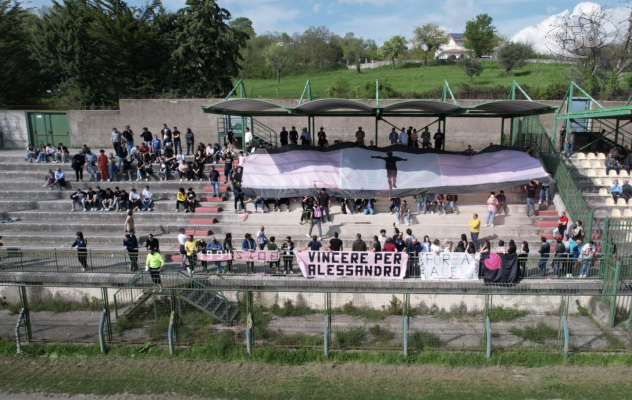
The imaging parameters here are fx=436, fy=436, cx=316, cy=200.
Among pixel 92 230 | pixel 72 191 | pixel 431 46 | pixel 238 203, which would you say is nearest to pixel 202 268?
pixel 238 203

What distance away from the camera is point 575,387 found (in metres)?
9.20

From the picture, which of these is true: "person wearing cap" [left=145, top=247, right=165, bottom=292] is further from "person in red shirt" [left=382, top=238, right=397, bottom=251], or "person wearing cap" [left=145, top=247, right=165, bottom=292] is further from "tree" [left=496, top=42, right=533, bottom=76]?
"tree" [left=496, top=42, right=533, bottom=76]

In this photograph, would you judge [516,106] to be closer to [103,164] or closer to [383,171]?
[383,171]

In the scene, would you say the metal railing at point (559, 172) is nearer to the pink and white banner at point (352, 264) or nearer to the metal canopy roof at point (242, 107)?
the pink and white banner at point (352, 264)

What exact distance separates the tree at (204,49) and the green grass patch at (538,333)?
85.2 ft

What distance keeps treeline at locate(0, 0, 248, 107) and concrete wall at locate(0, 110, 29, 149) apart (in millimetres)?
4710

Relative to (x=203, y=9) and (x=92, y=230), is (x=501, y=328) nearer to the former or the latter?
(x=92, y=230)

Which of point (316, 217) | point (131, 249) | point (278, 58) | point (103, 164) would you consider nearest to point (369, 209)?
point (316, 217)

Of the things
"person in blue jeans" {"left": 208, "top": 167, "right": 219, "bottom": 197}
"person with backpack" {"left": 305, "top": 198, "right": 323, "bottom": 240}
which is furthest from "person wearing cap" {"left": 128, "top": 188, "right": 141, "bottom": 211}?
"person with backpack" {"left": 305, "top": 198, "right": 323, "bottom": 240}

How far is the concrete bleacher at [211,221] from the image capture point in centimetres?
1675

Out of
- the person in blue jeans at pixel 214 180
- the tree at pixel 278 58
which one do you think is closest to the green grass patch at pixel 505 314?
the person in blue jeans at pixel 214 180

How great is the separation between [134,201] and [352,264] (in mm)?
10333

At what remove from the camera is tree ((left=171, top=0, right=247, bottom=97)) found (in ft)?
98.9

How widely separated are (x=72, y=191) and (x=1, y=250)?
6.52 m
